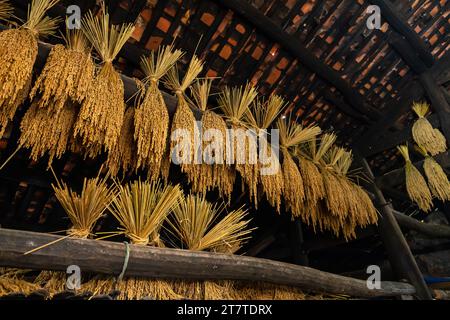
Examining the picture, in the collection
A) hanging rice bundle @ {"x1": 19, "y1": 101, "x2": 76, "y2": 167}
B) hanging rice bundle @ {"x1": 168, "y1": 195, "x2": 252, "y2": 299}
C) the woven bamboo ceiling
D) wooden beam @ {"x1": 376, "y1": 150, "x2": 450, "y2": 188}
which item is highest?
the woven bamboo ceiling

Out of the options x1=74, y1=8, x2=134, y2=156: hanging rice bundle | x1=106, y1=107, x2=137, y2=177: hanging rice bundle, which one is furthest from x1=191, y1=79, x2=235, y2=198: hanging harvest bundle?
x1=74, y1=8, x2=134, y2=156: hanging rice bundle

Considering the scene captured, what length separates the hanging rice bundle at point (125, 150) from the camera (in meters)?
1.74

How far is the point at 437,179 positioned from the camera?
3.21 m

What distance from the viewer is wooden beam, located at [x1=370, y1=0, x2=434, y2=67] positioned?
10.2 feet

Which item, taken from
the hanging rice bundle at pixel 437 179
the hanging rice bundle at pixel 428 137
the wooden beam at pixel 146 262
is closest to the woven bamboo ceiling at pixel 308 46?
the hanging rice bundle at pixel 428 137

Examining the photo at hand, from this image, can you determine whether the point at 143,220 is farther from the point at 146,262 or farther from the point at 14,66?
the point at 14,66

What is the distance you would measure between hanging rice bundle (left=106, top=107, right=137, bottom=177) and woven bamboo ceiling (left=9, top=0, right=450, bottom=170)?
2.59 feet

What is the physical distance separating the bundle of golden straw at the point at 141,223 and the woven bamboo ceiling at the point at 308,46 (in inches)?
50.7

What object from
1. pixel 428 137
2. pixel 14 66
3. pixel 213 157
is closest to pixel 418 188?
pixel 428 137

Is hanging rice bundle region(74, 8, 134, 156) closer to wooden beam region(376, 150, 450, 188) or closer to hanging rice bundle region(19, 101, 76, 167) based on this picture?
hanging rice bundle region(19, 101, 76, 167)

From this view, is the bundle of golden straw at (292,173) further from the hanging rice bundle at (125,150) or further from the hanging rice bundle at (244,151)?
the hanging rice bundle at (125,150)

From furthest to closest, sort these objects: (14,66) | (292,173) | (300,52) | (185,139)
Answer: (300,52)
(292,173)
(185,139)
(14,66)

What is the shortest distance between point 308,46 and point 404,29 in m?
1.23

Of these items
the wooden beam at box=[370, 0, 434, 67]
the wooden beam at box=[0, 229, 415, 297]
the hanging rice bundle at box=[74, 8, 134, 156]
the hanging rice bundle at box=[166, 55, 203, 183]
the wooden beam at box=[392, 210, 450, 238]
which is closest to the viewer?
the wooden beam at box=[0, 229, 415, 297]
